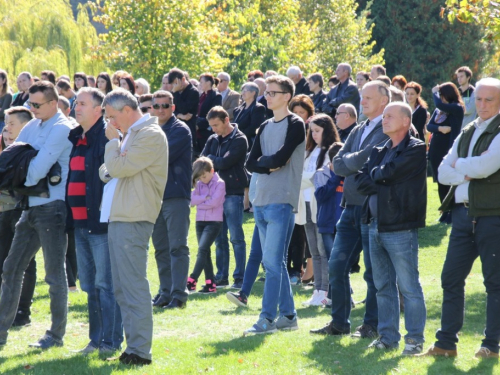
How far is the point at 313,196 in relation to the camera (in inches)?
439

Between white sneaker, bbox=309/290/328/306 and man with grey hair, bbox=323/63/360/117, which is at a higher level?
man with grey hair, bbox=323/63/360/117

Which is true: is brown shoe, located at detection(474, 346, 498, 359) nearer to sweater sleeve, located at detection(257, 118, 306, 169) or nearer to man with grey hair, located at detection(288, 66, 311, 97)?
sweater sleeve, located at detection(257, 118, 306, 169)

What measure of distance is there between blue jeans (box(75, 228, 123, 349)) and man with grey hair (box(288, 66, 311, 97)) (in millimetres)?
9439

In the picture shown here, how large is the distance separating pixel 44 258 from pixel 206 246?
368 centimetres

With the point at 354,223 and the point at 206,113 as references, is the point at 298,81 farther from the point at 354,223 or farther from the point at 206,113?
the point at 354,223

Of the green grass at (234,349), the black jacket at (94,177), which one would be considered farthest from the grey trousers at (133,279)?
the black jacket at (94,177)

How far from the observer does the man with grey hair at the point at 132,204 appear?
723cm

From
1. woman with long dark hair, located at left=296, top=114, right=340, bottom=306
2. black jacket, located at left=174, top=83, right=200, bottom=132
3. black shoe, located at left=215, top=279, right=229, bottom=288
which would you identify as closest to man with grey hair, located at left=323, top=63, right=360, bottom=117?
black jacket, located at left=174, top=83, right=200, bottom=132

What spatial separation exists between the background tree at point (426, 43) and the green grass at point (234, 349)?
32415mm

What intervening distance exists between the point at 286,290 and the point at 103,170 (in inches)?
92.7

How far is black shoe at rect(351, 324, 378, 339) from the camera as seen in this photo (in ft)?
27.1

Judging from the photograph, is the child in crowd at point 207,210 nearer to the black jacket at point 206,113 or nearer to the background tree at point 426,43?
the black jacket at point 206,113

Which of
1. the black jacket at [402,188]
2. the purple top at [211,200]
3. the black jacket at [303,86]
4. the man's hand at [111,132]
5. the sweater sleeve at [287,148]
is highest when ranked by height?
the black jacket at [303,86]

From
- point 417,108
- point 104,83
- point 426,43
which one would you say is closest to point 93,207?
point 417,108
